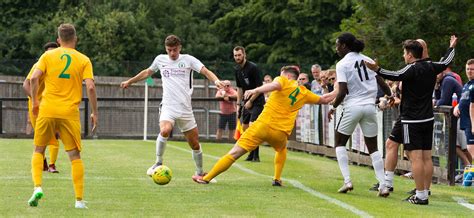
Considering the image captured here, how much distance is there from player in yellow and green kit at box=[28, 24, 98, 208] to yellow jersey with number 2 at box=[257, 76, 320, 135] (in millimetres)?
3374

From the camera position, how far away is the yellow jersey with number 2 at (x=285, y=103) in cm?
1491

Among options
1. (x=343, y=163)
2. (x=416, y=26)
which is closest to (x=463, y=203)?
(x=343, y=163)

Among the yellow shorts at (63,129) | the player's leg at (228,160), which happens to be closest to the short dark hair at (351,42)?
the player's leg at (228,160)

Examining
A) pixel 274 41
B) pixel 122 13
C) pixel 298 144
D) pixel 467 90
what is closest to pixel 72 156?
pixel 467 90

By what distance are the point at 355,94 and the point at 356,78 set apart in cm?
21

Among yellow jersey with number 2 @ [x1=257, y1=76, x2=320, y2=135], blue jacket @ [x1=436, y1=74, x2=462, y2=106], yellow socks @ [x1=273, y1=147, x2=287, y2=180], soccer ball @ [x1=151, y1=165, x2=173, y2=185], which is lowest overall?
soccer ball @ [x1=151, y1=165, x2=173, y2=185]

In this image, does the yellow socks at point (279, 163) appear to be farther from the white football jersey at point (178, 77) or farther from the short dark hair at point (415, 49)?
the short dark hair at point (415, 49)

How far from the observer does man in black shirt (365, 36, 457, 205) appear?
1357cm

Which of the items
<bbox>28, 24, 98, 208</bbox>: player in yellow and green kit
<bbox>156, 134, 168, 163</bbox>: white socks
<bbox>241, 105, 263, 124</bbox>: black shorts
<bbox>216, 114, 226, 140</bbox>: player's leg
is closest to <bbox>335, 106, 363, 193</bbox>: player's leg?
<bbox>156, 134, 168, 163</bbox>: white socks

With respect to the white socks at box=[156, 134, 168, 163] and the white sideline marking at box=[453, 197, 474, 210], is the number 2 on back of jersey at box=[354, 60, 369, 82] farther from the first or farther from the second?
the white socks at box=[156, 134, 168, 163]

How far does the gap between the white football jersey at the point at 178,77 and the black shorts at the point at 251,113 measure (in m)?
4.54

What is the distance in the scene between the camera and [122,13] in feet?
142

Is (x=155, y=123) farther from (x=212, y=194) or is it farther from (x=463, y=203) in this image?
(x=463, y=203)

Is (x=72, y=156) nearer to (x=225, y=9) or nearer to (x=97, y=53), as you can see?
(x=97, y=53)
